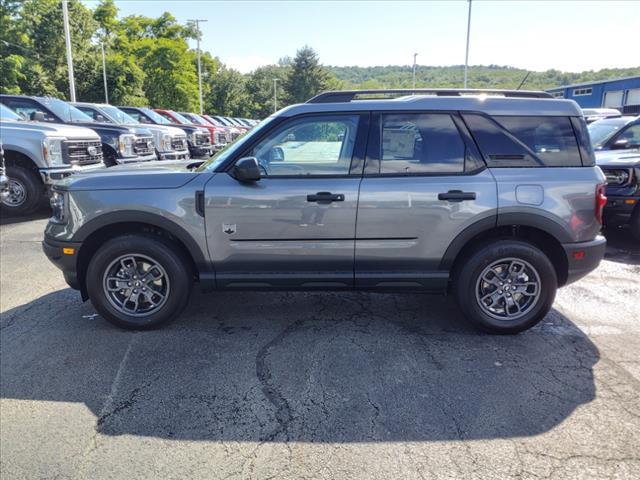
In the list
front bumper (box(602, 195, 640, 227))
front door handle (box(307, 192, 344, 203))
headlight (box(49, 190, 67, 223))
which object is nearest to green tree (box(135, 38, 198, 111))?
front bumper (box(602, 195, 640, 227))

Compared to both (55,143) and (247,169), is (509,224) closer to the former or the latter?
(247,169)

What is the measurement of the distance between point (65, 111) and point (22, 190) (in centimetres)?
293

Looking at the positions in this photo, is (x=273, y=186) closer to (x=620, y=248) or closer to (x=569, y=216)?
(x=569, y=216)

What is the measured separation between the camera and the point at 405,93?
4.28 m

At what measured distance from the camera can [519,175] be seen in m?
3.79

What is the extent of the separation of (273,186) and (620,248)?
567 centimetres

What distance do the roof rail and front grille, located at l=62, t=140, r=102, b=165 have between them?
6.26 metres

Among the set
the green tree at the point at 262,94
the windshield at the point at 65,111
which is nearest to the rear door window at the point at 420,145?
the windshield at the point at 65,111

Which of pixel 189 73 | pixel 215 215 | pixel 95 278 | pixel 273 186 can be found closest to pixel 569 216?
pixel 273 186

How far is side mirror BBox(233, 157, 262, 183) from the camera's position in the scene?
3.64 metres

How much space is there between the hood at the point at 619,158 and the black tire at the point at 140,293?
20.0 ft

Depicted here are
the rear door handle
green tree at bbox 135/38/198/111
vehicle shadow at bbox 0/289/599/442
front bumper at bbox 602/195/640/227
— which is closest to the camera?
vehicle shadow at bbox 0/289/599/442

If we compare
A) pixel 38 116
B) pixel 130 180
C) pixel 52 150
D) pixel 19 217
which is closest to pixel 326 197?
pixel 130 180

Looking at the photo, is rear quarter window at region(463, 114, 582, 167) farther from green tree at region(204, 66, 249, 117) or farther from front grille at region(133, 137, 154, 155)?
green tree at region(204, 66, 249, 117)
